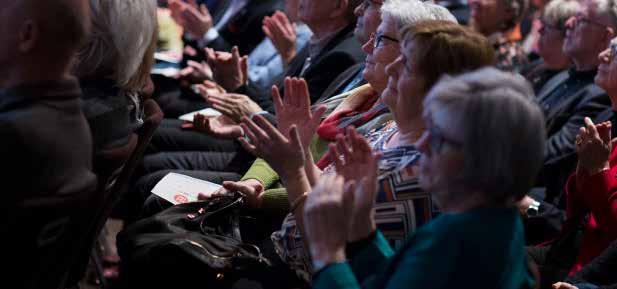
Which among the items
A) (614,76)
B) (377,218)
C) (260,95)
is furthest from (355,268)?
(260,95)

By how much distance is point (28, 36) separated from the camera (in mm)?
1977

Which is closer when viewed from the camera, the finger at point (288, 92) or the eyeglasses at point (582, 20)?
the finger at point (288, 92)

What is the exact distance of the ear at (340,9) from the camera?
159 inches

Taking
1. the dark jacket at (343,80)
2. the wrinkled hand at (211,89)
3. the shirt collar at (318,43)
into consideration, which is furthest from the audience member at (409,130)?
the wrinkled hand at (211,89)

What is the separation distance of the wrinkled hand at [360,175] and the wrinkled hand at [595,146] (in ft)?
3.66

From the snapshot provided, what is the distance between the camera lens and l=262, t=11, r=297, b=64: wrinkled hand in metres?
4.61

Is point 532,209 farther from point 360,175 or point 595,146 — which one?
point 360,175

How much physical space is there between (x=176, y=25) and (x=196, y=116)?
231 centimetres

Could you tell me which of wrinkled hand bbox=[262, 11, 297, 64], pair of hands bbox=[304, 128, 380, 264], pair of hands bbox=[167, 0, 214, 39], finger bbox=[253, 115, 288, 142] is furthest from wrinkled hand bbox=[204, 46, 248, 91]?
pair of hands bbox=[304, 128, 380, 264]

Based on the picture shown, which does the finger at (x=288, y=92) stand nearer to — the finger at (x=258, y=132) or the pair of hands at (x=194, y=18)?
the finger at (x=258, y=132)

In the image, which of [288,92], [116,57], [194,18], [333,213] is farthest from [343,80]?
[333,213]

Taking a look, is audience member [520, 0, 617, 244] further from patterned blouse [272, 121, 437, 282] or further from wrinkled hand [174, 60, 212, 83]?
wrinkled hand [174, 60, 212, 83]

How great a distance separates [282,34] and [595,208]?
86.7 inches

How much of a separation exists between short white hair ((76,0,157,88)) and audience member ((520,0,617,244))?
1.94 metres
